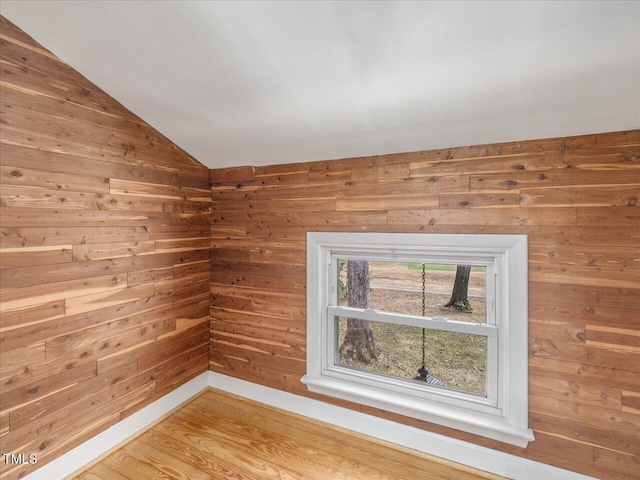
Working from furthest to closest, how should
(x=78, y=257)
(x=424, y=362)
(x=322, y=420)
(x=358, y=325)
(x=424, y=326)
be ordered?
(x=358, y=325) → (x=322, y=420) → (x=424, y=362) → (x=424, y=326) → (x=78, y=257)

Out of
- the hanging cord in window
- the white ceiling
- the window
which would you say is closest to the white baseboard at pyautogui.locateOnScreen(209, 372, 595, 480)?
the window

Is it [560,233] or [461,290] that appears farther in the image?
[461,290]

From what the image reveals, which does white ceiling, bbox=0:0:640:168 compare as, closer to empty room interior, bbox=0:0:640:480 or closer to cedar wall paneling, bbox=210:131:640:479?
empty room interior, bbox=0:0:640:480

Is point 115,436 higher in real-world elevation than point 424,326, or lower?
lower

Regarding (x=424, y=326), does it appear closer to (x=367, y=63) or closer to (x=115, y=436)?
(x=367, y=63)

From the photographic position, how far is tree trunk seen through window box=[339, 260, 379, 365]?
7.60 ft

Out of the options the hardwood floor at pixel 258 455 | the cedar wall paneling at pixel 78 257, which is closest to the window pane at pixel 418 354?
the hardwood floor at pixel 258 455

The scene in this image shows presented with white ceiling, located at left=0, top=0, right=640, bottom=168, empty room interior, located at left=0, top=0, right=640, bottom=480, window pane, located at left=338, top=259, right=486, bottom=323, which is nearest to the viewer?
white ceiling, located at left=0, top=0, right=640, bottom=168

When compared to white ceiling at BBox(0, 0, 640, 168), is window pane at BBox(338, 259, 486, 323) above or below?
below

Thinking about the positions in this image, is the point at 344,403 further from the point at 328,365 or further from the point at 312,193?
the point at 312,193

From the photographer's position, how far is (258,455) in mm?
1934

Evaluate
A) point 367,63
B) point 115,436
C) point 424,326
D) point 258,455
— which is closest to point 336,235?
point 424,326

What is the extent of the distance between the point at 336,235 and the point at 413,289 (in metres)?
0.64

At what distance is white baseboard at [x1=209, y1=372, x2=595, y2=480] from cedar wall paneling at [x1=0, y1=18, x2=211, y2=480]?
0.73 metres
